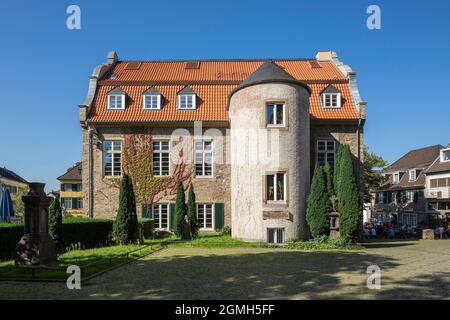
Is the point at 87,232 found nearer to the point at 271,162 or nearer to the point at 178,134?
the point at 178,134

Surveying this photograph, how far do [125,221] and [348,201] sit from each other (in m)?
12.1

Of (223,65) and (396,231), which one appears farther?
(223,65)

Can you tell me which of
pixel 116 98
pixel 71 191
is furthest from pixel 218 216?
pixel 71 191

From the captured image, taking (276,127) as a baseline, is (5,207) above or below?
below

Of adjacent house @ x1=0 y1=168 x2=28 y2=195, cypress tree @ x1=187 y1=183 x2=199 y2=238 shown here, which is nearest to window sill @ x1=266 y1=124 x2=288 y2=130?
cypress tree @ x1=187 y1=183 x2=199 y2=238

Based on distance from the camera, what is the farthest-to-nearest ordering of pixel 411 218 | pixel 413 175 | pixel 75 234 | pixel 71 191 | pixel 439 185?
pixel 71 191 < pixel 413 175 < pixel 411 218 < pixel 439 185 < pixel 75 234

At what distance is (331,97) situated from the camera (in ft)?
81.8

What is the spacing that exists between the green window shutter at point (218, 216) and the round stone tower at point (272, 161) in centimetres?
363

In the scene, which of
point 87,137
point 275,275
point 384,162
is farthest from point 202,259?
point 384,162

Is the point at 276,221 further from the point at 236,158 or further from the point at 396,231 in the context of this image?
the point at 396,231

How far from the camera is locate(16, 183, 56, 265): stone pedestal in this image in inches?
483

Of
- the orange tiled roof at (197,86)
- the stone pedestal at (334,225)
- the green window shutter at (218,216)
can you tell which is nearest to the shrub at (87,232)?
the green window shutter at (218,216)

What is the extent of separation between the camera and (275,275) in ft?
35.8

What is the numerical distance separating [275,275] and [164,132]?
1606cm
